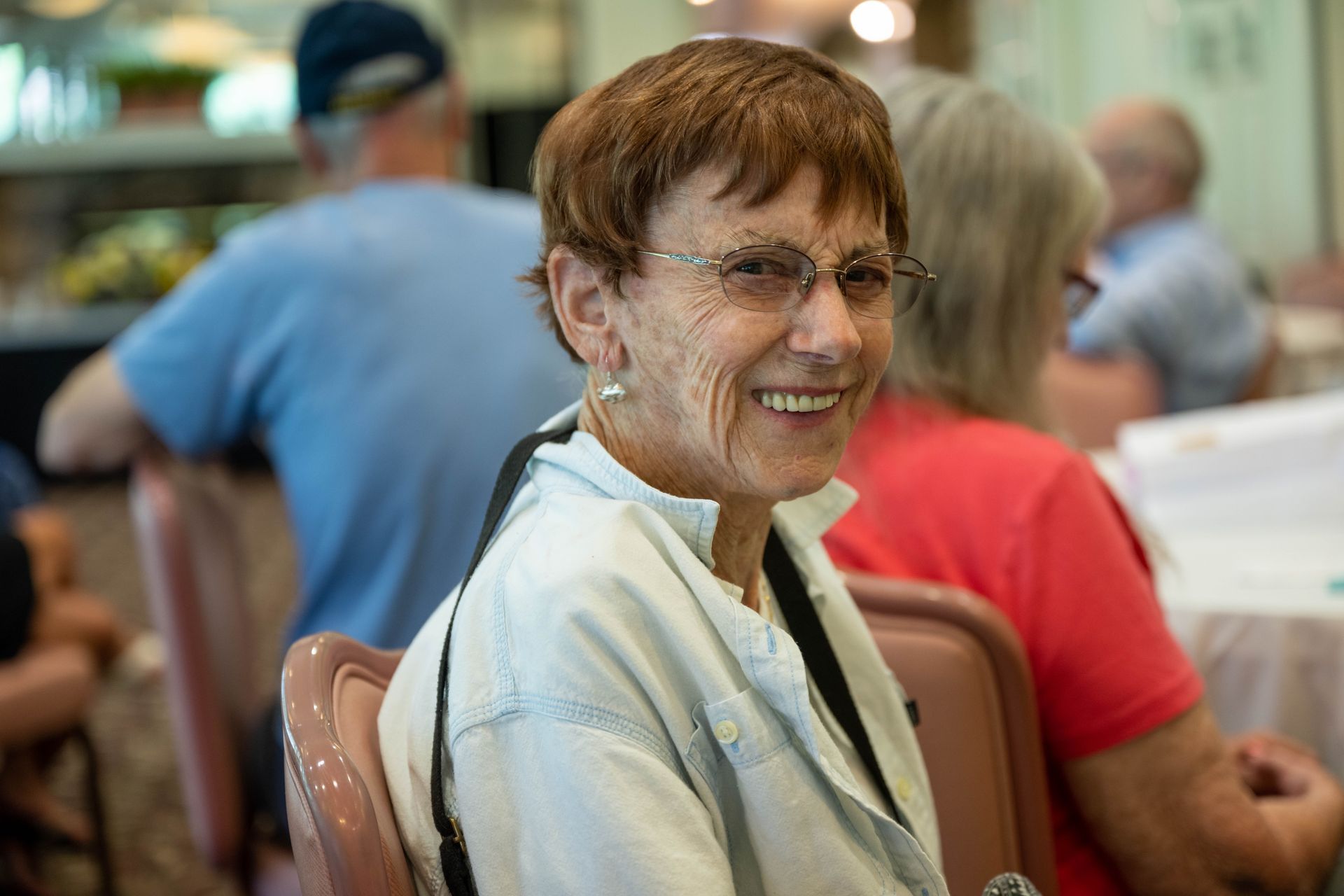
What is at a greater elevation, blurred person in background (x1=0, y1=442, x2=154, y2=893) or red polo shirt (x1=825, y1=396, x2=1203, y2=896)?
red polo shirt (x1=825, y1=396, x2=1203, y2=896)

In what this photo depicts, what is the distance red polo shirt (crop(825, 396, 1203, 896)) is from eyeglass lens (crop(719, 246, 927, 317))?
46 cm

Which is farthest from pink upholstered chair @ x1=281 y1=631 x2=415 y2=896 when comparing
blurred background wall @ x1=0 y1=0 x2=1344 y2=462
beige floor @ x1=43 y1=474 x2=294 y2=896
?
blurred background wall @ x1=0 y1=0 x2=1344 y2=462

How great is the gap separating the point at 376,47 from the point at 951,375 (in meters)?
1.27

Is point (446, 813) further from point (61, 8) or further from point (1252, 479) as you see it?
point (61, 8)

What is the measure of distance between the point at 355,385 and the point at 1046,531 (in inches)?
44.6

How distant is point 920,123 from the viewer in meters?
1.56

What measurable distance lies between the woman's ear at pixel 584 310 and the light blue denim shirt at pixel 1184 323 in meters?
2.94

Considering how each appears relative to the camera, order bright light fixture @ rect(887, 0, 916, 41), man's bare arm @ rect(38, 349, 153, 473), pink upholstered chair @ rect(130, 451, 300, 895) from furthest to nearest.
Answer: bright light fixture @ rect(887, 0, 916, 41) → man's bare arm @ rect(38, 349, 153, 473) → pink upholstered chair @ rect(130, 451, 300, 895)

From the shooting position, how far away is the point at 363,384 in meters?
1.98

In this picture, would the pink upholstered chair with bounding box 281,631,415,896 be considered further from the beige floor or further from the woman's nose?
the beige floor

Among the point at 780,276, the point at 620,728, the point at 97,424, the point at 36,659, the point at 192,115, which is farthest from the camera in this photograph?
the point at 192,115

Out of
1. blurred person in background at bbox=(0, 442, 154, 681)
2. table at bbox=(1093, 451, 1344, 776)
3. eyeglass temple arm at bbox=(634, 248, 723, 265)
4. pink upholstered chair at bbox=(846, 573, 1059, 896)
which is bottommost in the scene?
blurred person in background at bbox=(0, 442, 154, 681)

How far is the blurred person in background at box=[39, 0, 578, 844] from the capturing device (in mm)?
1961

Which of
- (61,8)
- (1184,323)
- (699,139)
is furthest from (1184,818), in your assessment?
(61,8)
